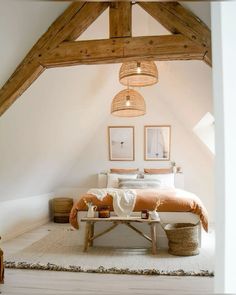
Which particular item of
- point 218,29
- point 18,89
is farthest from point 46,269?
point 218,29

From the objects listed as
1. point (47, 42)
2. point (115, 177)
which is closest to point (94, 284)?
point (47, 42)

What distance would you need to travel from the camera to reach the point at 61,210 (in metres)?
6.34

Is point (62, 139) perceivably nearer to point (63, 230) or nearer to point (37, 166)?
point (37, 166)

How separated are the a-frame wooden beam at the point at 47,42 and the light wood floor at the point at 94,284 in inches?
68.9

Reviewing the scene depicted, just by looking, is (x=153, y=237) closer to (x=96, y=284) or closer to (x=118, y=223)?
(x=118, y=223)

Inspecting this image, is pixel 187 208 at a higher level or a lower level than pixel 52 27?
lower

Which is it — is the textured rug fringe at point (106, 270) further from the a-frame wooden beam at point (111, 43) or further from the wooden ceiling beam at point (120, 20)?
the wooden ceiling beam at point (120, 20)

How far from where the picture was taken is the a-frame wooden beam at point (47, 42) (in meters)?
3.07

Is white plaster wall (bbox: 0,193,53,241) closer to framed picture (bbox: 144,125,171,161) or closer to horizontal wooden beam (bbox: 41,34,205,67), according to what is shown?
framed picture (bbox: 144,125,171,161)

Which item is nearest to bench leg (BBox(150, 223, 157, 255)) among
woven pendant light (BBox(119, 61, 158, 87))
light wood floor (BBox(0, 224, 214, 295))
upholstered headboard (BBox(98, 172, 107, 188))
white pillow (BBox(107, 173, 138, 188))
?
light wood floor (BBox(0, 224, 214, 295))

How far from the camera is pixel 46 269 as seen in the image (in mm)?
3365

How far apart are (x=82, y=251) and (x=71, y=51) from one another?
2.54m

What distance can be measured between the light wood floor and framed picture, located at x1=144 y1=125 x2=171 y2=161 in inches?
142

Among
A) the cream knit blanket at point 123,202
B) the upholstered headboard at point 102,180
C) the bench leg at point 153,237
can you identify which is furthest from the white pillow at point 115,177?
the bench leg at point 153,237
